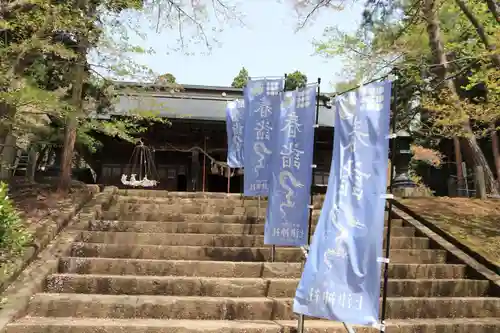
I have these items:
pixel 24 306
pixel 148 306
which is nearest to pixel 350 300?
pixel 148 306

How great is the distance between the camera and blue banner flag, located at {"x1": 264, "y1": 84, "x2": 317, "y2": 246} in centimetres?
555

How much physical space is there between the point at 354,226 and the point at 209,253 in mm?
3830

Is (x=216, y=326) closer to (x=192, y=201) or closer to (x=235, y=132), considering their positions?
(x=235, y=132)

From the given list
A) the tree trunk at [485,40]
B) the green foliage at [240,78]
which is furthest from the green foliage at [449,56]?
the green foliage at [240,78]

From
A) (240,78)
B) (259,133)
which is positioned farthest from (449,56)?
(240,78)

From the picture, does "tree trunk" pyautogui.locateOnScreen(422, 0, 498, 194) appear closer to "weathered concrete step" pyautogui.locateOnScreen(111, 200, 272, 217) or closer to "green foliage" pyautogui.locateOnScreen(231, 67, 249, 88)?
"weathered concrete step" pyautogui.locateOnScreen(111, 200, 272, 217)

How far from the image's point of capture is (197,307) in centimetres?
558

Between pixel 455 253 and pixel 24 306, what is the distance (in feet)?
22.1

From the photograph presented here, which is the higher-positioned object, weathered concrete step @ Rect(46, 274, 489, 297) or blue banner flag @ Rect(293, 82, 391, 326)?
blue banner flag @ Rect(293, 82, 391, 326)

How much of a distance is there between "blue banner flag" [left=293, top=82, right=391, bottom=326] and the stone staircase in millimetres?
1434

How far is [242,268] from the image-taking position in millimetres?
6656

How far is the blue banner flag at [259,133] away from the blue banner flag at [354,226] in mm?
2871

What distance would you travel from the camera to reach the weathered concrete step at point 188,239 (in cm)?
756

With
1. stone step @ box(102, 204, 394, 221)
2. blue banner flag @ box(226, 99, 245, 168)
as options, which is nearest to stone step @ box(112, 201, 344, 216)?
stone step @ box(102, 204, 394, 221)
